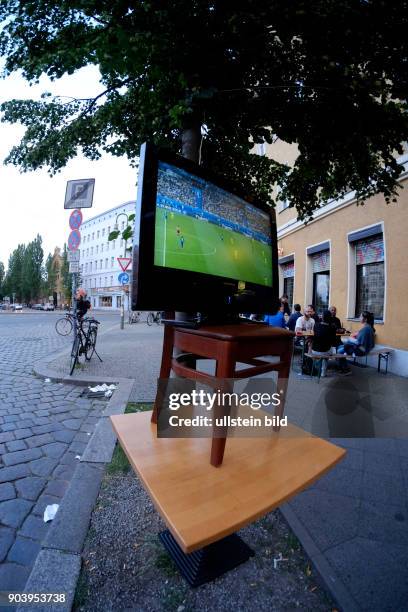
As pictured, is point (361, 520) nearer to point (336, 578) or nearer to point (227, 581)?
point (336, 578)

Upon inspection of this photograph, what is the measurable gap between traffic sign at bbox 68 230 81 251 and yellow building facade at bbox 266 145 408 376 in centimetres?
559

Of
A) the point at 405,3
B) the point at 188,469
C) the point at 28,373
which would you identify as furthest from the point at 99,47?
the point at 28,373

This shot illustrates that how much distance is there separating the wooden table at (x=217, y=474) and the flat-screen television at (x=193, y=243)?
61 centimetres

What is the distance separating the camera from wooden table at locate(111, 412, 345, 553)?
896 mm

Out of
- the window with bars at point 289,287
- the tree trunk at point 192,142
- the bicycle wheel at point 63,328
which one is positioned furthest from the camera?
the window with bars at point 289,287

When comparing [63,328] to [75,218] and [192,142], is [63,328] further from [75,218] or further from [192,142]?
[192,142]

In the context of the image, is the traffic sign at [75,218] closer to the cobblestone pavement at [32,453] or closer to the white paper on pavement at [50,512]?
the cobblestone pavement at [32,453]

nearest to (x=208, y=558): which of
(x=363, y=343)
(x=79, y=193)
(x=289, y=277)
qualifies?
(x=79, y=193)

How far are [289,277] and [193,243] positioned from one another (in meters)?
13.1

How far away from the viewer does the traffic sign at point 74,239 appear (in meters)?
6.50

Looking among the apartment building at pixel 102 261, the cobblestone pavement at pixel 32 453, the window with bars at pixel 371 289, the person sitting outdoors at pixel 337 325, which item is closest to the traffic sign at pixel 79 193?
the cobblestone pavement at pixel 32 453

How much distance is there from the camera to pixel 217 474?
1146 millimetres

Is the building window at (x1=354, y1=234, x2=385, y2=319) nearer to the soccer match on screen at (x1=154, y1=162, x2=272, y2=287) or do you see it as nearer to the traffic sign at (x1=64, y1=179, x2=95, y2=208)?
the traffic sign at (x1=64, y1=179, x2=95, y2=208)

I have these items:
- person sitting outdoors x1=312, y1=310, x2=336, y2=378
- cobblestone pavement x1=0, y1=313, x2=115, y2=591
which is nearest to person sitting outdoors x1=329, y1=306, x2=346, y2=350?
person sitting outdoors x1=312, y1=310, x2=336, y2=378
